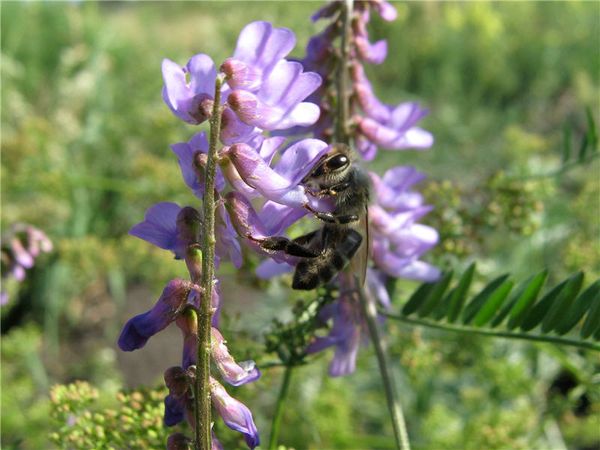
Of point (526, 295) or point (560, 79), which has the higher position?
point (526, 295)

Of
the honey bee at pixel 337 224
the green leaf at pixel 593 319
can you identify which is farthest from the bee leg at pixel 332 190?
the green leaf at pixel 593 319

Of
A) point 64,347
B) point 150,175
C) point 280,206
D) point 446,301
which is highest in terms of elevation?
point 280,206

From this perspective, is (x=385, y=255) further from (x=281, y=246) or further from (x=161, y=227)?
(x=161, y=227)

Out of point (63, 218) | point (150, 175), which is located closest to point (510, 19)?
point (63, 218)

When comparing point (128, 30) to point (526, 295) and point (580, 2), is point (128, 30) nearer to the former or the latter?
point (580, 2)

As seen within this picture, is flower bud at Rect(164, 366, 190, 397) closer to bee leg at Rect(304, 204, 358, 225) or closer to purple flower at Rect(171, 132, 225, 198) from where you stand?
purple flower at Rect(171, 132, 225, 198)

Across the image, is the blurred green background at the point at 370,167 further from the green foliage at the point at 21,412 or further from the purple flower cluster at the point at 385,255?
the purple flower cluster at the point at 385,255

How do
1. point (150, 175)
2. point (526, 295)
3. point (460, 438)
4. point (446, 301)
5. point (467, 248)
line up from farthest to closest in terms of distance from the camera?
point (150, 175), point (460, 438), point (467, 248), point (446, 301), point (526, 295)

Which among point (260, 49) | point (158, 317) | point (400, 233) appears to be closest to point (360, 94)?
point (400, 233)
